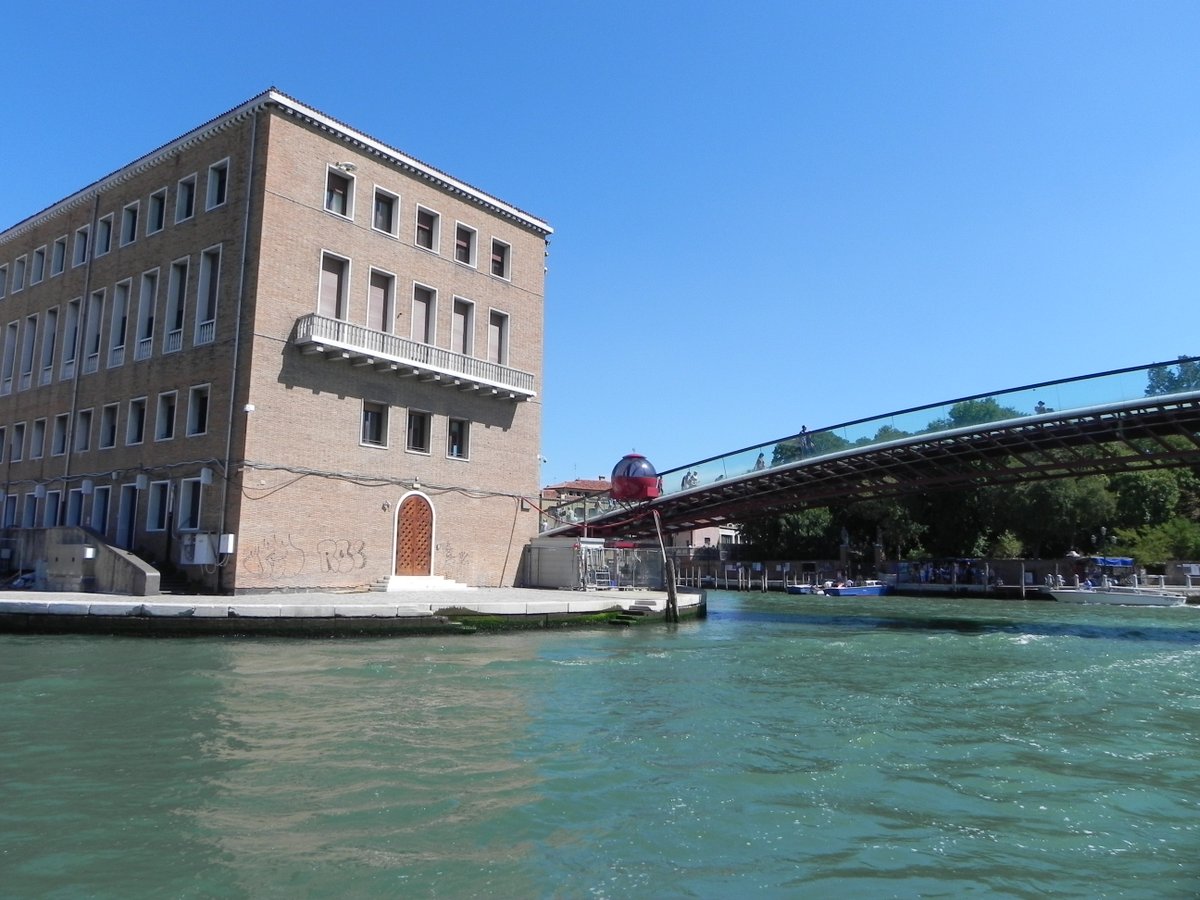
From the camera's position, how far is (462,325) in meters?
23.5

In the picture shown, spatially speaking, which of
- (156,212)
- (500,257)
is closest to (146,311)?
(156,212)

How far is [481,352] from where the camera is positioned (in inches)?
931

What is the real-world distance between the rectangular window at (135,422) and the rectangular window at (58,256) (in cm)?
670

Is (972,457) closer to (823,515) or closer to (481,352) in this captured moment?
(481,352)

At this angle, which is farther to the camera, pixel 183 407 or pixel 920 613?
pixel 920 613

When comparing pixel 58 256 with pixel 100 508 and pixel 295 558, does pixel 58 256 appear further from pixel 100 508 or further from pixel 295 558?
pixel 295 558

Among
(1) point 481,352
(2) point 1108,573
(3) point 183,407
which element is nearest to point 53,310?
(3) point 183,407

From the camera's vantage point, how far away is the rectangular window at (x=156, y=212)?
21938 millimetres

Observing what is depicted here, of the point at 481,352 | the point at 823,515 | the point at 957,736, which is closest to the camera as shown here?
the point at 957,736

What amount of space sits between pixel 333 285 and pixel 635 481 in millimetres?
11291

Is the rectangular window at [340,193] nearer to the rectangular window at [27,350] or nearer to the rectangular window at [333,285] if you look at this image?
the rectangular window at [333,285]

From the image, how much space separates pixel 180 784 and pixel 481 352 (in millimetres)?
18492

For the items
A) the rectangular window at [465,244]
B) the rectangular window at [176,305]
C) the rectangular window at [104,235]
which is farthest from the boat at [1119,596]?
the rectangular window at [104,235]

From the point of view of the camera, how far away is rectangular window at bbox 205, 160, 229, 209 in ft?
66.5
